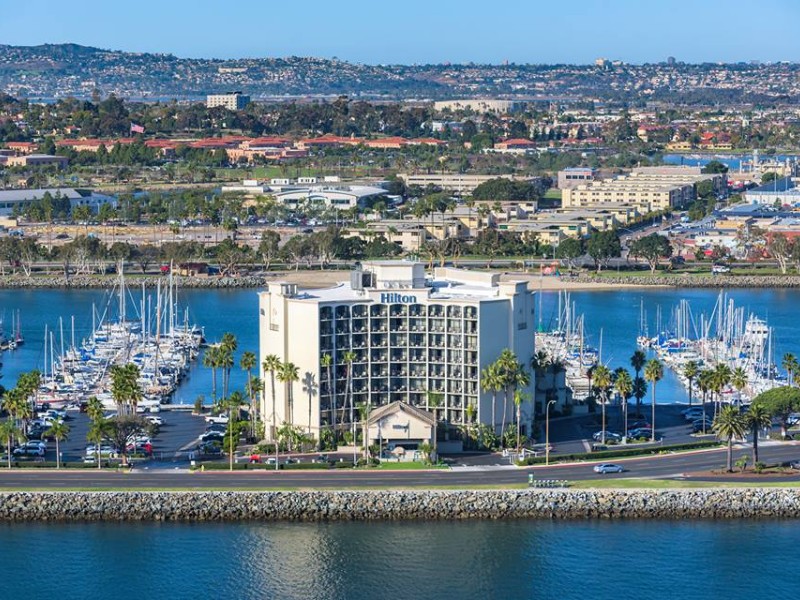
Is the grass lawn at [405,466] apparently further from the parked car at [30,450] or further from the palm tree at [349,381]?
the parked car at [30,450]

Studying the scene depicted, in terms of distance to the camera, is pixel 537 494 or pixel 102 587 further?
pixel 537 494

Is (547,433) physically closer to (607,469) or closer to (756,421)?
(607,469)

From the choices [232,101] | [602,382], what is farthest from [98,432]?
[232,101]

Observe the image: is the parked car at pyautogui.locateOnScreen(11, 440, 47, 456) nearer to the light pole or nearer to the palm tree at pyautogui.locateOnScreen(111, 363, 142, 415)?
the palm tree at pyautogui.locateOnScreen(111, 363, 142, 415)

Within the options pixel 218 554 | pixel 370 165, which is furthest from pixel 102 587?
pixel 370 165

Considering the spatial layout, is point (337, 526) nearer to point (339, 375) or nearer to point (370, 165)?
point (339, 375)

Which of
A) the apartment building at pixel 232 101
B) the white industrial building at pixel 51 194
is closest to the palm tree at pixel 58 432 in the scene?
the white industrial building at pixel 51 194

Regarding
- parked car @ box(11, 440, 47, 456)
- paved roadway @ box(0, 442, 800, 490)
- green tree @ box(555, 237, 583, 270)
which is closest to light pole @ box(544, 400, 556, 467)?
paved roadway @ box(0, 442, 800, 490)
